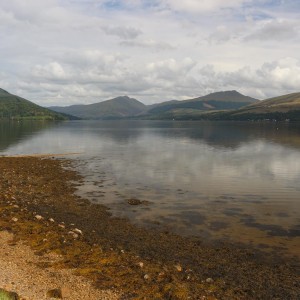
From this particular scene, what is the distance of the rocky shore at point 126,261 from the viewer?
1856 centimetres

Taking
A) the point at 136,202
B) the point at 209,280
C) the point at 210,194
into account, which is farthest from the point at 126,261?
the point at 210,194

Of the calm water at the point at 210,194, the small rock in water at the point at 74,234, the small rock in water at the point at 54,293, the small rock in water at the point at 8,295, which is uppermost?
the small rock in water at the point at 8,295

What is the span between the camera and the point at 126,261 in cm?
2233

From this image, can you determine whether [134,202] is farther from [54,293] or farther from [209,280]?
[54,293]

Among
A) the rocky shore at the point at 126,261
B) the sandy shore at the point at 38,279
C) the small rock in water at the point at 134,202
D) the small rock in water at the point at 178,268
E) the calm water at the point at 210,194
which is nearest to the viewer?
the sandy shore at the point at 38,279

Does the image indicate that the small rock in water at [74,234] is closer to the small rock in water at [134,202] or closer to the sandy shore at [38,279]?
the sandy shore at [38,279]

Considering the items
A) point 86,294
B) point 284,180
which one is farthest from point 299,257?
point 284,180

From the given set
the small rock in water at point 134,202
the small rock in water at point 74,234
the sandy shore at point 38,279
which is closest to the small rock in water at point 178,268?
the sandy shore at point 38,279

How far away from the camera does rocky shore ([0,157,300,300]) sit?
1856cm

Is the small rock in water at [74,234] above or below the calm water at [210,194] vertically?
above

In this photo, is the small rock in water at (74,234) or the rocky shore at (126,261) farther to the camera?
the small rock in water at (74,234)

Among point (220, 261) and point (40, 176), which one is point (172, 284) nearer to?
point (220, 261)

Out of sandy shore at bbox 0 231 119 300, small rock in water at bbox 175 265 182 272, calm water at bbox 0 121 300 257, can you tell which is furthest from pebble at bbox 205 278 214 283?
calm water at bbox 0 121 300 257

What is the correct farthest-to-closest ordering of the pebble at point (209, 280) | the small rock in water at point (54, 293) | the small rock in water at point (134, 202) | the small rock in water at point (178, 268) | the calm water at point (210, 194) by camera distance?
the small rock in water at point (134, 202), the calm water at point (210, 194), the small rock in water at point (178, 268), the pebble at point (209, 280), the small rock in water at point (54, 293)
